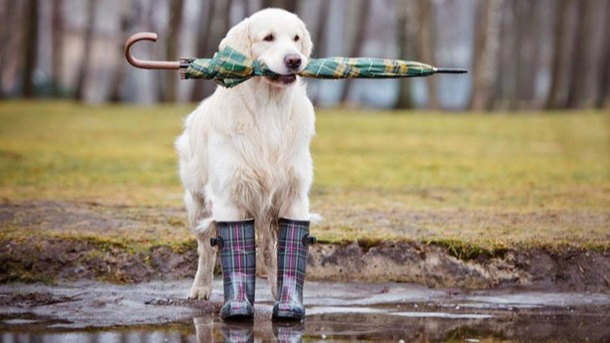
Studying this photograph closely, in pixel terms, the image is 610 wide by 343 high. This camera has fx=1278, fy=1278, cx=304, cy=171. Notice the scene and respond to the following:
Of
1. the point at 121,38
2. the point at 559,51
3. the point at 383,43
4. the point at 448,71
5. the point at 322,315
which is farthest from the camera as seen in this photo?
the point at 383,43

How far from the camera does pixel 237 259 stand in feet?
27.3

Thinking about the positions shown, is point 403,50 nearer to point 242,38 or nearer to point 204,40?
point 204,40

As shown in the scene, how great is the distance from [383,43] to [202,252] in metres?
72.4

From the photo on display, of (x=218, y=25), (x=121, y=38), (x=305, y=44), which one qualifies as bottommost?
(x=121, y=38)

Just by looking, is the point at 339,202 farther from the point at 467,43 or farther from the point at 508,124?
the point at 467,43

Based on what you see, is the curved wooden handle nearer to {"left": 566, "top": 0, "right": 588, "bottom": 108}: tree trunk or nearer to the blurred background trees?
the blurred background trees

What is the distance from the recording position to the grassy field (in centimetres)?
1180

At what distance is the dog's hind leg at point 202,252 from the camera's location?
9227 mm

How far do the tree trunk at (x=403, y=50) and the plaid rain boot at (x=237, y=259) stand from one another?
30475mm

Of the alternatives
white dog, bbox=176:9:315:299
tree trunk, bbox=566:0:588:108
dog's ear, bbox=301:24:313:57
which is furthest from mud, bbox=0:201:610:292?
tree trunk, bbox=566:0:588:108

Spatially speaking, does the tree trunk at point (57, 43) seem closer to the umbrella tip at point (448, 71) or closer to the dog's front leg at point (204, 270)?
the dog's front leg at point (204, 270)

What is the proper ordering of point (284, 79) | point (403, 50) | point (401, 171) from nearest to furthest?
1. point (284, 79)
2. point (401, 171)
3. point (403, 50)

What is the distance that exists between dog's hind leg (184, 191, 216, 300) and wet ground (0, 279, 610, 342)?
0.37ft

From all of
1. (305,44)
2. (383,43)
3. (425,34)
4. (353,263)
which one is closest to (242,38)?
(305,44)
